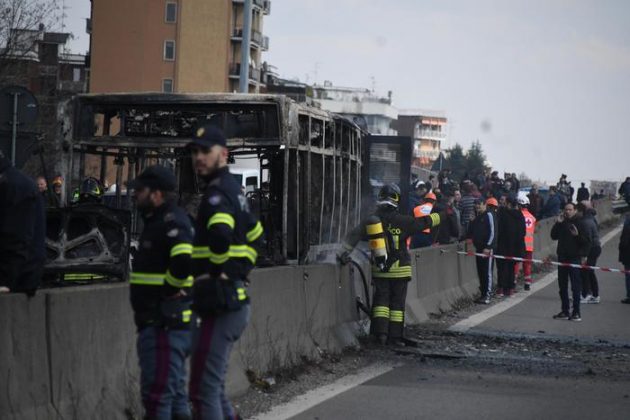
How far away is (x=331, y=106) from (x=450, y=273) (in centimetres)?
13646

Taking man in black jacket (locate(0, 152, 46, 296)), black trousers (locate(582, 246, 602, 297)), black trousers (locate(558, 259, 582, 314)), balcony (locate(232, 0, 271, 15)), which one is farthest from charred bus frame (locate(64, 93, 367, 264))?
balcony (locate(232, 0, 271, 15))

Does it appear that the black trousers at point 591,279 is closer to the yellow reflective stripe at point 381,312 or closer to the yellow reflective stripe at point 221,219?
the yellow reflective stripe at point 381,312

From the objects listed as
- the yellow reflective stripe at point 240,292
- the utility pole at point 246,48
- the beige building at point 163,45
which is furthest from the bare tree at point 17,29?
the beige building at point 163,45

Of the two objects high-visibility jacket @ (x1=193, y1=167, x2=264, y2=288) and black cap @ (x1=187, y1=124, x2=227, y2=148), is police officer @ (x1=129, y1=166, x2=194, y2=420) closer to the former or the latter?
high-visibility jacket @ (x1=193, y1=167, x2=264, y2=288)

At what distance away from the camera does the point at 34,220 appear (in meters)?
8.95

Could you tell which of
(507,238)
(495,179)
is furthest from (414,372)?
(495,179)

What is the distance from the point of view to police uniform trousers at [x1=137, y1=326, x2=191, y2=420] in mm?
7430

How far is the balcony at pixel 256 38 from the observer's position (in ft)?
341

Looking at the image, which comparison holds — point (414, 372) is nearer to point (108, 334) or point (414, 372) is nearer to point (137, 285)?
point (108, 334)

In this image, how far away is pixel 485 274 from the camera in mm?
24969

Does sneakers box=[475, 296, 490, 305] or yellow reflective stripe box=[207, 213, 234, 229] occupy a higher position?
yellow reflective stripe box=[207, 213, 234, 229]

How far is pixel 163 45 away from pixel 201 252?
90967 millimetres

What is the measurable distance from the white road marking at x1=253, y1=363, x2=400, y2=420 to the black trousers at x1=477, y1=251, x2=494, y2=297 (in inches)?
428

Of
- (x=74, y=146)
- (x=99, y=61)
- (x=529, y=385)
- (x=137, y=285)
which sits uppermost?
(x=99, y=61)
